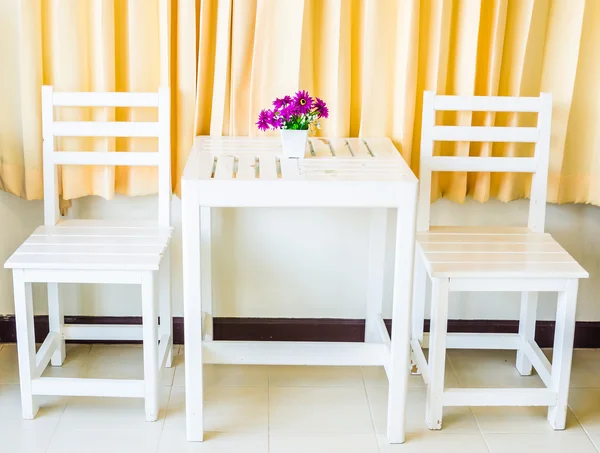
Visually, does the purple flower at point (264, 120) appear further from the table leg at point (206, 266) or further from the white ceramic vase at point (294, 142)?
the table leg at point (206, 266)

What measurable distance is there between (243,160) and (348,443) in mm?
902

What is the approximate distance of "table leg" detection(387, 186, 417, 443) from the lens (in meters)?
2.29

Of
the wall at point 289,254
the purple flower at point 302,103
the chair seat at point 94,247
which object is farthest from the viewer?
the wall at point 289,254

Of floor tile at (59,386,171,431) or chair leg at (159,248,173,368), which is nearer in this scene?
floor tile at (59,386,171,431)

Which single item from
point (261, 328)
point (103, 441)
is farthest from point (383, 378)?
point (103, 441)

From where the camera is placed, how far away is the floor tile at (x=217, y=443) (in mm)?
2396

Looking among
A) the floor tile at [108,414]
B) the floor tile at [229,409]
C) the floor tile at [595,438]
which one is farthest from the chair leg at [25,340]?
the floor tile at [595,438]

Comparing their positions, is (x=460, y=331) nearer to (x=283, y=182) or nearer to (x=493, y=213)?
(x=493, y=213)

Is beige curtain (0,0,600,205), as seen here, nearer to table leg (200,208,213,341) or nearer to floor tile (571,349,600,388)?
table leg (200,208,213,341)

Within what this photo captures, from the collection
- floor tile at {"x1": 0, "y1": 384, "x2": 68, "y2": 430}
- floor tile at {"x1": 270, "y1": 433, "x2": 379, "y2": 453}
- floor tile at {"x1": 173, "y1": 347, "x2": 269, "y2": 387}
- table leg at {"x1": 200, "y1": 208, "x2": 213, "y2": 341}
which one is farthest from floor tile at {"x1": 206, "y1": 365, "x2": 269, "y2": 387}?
floor tile at {"x1": 0, "y1": 384, "x2": 68, "y2": 430}

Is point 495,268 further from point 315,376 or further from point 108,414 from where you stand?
point 108,414

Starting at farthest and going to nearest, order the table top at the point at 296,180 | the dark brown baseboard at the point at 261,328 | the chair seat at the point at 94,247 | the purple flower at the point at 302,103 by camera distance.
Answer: the dark brown baseboard at the point at 261,328, the purple flower at the point at 302,103, the chair seat at the point at 94,247, the table top at the point at 296,180

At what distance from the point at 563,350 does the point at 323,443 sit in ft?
2.54

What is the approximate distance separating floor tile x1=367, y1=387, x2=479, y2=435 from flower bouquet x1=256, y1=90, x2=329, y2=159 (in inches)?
33.2
